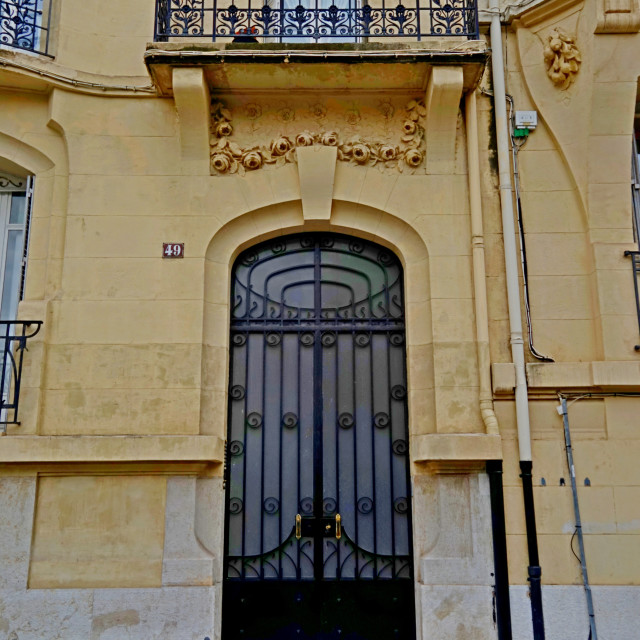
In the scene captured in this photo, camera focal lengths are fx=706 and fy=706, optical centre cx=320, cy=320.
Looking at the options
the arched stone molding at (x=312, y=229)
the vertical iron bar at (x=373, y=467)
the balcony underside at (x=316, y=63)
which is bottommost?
the vertical iron bar at (x=373, y=467)

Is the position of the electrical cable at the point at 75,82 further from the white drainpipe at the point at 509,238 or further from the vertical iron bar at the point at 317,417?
the white drainpipe at the point at 509,238

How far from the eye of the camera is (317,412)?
6621 millimetres

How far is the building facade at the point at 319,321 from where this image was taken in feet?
19.6

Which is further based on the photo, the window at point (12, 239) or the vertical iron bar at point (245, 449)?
the window at point (12, 239)

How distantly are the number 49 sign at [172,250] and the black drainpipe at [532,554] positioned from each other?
11.8ft

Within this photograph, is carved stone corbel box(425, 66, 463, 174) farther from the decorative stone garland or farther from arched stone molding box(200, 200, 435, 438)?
arched stone molding box(200, 200, 435, 438)

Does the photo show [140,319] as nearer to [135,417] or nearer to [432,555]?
[135,417]

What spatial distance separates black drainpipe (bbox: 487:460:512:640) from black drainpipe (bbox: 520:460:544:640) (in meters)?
0.20

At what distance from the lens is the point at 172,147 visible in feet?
22.5

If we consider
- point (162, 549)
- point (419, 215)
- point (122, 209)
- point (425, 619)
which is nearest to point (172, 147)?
point (122, 209)

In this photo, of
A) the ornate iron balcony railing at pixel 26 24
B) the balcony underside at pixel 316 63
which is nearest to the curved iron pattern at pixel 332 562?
the balcony underside at pixel 316 63

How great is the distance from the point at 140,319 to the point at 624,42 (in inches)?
207

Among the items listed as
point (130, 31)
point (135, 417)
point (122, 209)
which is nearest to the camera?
point (135, 417)

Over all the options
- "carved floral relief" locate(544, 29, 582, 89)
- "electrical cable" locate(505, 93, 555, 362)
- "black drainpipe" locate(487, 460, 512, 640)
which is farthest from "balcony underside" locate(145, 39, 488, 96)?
"black drainpipe" locate(487, 460, 512, 640)
